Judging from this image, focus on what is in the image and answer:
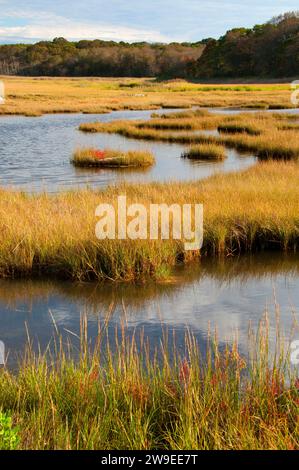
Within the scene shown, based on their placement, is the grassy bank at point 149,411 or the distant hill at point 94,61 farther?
the distant hill at point 94,61

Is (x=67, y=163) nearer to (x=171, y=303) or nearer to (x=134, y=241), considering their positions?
(x=134, y=241)

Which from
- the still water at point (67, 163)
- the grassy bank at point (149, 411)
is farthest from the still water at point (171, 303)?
the still water at point (67, 163)

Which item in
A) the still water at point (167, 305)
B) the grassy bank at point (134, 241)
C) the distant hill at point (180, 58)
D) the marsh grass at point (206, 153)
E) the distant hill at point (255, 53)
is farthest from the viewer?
the distant hill at point (180, 58)

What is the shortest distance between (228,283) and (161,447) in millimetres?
4963

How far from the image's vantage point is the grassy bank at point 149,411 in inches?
157

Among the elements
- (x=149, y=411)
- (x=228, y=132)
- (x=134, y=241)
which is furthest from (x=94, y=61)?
(x=149, y=411)

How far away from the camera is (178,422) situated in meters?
4.35

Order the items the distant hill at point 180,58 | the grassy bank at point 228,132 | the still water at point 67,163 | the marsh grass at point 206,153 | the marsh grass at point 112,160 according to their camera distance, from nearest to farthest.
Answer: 1. the still water at point 67,163
2. the marsh grass at point 112,160
3. the marsh grass at point 206,153
4. the grassy bank at point 228,132
5. the distant hill at point 180,58

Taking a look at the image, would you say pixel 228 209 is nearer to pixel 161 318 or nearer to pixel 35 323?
pixel 161 318

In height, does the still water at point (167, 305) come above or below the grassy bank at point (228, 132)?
above

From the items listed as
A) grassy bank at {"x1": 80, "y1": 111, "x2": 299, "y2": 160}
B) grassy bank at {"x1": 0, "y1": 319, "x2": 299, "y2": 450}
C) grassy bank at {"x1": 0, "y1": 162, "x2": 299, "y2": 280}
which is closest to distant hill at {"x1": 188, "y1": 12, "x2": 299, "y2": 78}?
grassy bank at {"x1": 80, "y1": 111, "x2": 299, "y2": 160}

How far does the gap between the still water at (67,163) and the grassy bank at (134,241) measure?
11.4ft

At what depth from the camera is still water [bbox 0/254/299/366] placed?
266 inches

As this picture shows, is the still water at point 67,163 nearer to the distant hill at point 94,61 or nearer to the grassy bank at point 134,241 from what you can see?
the grassy bank at point 134,241
